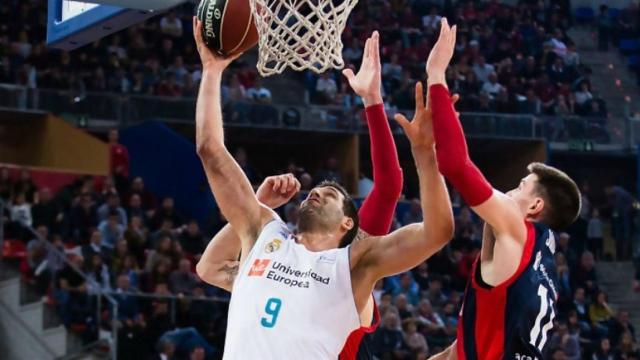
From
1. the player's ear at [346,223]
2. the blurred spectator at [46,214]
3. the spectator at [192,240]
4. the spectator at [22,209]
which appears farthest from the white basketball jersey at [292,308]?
the spectator at [192,240]

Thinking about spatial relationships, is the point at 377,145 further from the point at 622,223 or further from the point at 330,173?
the point at 622,223

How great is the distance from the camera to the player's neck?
467cm

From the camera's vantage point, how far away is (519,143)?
19766mm

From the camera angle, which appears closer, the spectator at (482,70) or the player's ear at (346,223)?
the player's ear at (346,223)

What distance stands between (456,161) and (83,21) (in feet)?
9.03

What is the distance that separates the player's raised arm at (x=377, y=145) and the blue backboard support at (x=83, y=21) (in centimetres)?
154

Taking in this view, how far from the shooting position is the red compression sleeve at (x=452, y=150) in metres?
4.27

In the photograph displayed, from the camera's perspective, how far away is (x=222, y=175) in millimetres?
4680

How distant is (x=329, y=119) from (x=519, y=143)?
3.27 metres

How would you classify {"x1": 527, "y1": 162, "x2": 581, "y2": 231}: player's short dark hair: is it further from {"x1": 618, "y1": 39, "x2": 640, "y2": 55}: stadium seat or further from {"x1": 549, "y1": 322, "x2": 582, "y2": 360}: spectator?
{"x1": 618, "y1": 39, "x2": 640, "y2": 55}: stadium seat

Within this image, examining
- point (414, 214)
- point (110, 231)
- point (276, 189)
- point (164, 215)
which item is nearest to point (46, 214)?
point (110, 231)

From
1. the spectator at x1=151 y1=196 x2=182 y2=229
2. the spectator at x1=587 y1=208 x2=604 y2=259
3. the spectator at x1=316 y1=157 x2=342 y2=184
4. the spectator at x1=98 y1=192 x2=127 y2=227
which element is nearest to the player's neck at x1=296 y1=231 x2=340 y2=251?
the spectator at x1=98 y1=192 x2=127 y2=227

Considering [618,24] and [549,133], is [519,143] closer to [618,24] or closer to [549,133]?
[549,133]

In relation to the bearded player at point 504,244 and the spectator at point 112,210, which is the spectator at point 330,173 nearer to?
the spectator at point 112,210
